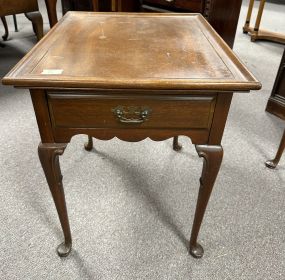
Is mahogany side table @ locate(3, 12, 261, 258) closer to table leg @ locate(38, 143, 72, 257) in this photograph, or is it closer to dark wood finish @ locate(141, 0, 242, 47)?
table leg @ locate(38, 143, 72, 257)

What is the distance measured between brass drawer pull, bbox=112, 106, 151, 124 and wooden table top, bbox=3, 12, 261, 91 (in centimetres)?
8

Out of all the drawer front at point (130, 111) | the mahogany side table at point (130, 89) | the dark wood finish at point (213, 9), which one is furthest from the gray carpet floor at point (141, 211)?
the dark wood finish at point (213, 9)

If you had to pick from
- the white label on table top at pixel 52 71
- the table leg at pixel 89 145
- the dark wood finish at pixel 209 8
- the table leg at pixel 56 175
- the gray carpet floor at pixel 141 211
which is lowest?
the gray carpet floor at pixel 141 211

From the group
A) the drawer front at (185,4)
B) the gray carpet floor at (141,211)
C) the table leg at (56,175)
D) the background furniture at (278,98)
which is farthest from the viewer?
the drawer front at (185,4)

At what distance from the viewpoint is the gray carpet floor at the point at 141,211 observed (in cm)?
100

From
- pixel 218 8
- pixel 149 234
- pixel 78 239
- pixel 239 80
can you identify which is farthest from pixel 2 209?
pixel 218 8

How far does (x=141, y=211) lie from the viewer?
3.93 feet

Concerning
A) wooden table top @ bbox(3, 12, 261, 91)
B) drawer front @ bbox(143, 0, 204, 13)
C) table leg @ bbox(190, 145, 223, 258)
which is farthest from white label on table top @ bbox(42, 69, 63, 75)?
drawer front @ bbox(143, 0, 204, 13)

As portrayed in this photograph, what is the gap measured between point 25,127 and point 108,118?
115 centimetres

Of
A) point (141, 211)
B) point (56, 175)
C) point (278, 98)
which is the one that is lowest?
point (141, 211)

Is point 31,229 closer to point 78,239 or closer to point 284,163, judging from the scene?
point 78,239

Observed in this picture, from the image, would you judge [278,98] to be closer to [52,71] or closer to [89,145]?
[89,145]

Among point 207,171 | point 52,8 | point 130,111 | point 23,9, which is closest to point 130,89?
point 130,111

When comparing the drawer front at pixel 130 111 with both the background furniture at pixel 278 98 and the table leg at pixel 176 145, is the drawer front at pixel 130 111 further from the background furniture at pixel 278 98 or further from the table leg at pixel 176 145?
A: the background furniture at pixel 278 98
